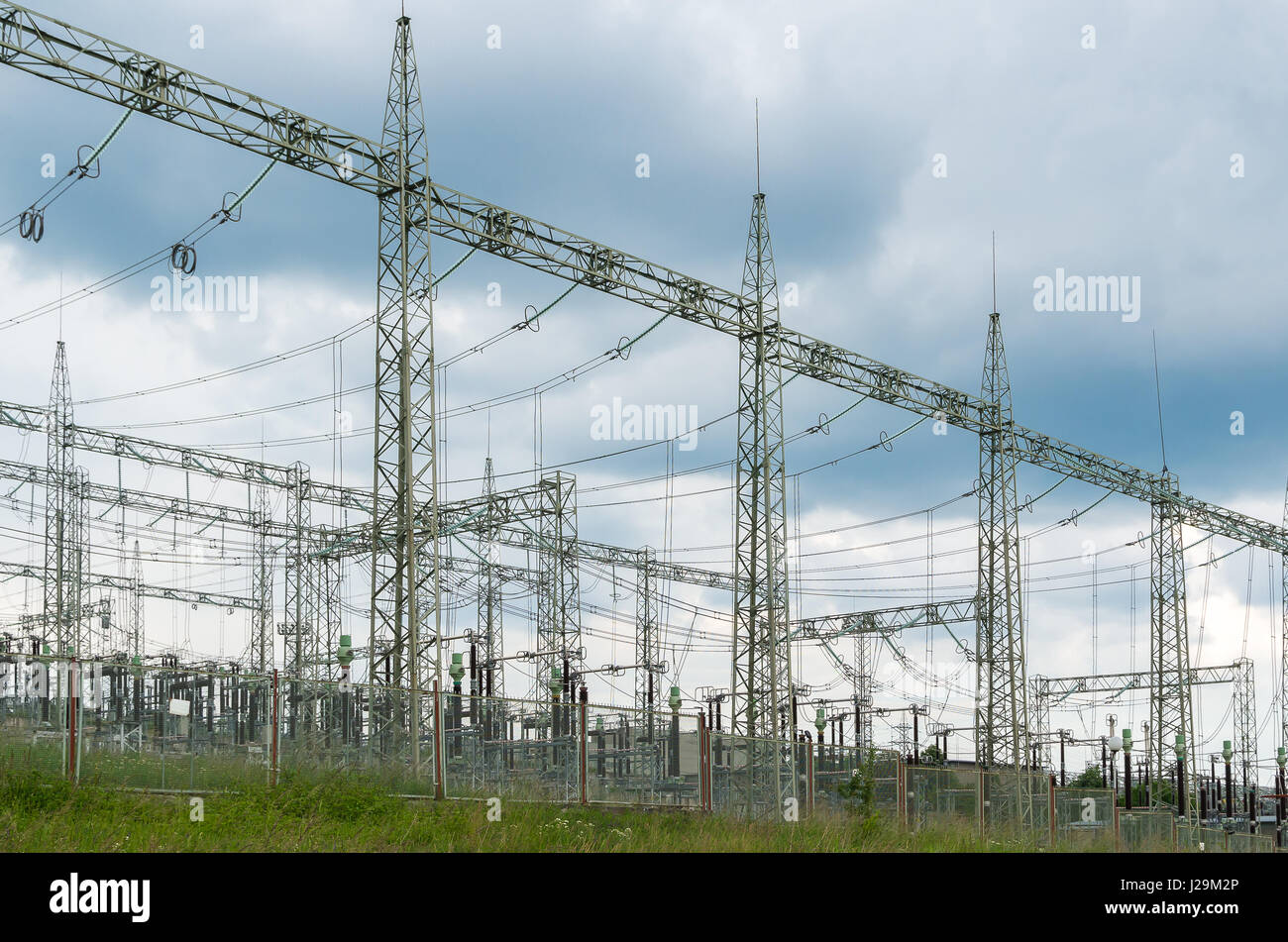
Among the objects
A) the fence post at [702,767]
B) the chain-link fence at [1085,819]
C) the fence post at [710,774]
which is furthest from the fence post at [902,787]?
the fence post at [702,767]

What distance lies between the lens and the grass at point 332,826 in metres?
15.3

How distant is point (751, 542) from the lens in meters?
30.7

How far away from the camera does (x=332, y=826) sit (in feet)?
56.4

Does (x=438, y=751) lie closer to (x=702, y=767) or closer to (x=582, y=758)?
(x=582, y=758)

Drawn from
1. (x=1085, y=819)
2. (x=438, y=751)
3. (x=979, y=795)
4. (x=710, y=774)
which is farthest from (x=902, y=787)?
(x=438, y=751)

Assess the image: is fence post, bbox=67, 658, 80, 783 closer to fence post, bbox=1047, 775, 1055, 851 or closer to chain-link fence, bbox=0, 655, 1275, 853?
chain-link fence, bbox=0, 655, 1275, 853

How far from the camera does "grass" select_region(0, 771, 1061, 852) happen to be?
15.3 m

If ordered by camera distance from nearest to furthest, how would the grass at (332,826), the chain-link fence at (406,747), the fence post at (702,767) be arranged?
the grass at (332,826), the chain-link fence at (406,747), the fence post at (702,767)

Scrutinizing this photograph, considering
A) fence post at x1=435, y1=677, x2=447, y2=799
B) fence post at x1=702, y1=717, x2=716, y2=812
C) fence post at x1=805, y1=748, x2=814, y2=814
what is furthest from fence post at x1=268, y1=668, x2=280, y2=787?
fence post at x1=805, y1=748, x2=814, y2=814

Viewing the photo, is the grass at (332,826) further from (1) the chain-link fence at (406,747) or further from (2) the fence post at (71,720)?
(1) the chain-link fence at (406,747)

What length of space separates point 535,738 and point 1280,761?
4790 cm
